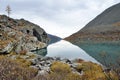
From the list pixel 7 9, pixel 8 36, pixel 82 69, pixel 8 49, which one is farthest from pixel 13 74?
pixel 7 9

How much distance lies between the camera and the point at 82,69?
2439 cm

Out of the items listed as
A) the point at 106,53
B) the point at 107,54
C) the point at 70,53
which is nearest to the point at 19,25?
the point at 70,53

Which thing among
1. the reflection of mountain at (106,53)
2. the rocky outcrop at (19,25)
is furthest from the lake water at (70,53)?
the rocky outcrop at (19,25)

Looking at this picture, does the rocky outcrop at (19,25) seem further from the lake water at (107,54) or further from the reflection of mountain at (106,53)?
the lake water at (107,54)

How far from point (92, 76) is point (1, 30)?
189ft

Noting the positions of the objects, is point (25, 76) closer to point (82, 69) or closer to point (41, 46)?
point (82, 69)

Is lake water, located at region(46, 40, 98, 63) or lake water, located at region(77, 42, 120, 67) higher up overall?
lake water, located at region(77, 42, 120, 67)

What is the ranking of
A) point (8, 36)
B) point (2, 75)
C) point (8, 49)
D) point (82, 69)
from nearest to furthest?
point (2, 75) < point (82, 69) < point (8, 49) < point (8, 36)

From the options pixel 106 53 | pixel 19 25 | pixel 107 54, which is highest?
pixel 19 25

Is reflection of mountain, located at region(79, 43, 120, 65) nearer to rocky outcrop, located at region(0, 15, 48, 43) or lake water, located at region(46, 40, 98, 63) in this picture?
lake water, located at region(46, 40, 98, 63)

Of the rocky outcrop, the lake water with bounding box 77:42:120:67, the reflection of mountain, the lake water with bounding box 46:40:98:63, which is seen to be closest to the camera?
the lake water with bounding box 77:42:120:67

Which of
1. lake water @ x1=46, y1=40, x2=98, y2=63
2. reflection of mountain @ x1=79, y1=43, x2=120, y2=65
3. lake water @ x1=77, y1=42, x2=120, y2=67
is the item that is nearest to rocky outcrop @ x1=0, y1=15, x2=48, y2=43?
lake water @ x1=46, y1=40, x2=98, y2=63

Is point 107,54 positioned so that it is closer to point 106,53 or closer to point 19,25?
point 106,53

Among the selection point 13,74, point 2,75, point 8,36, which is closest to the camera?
point 2,75
